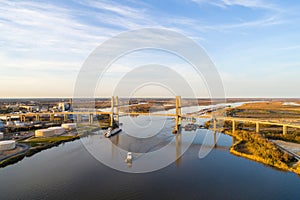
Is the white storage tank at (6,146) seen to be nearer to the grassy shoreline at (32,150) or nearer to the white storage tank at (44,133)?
the grassy shoreline at (32,150)

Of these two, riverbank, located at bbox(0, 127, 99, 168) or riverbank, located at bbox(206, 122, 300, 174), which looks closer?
riverbank, located at bbox(206, 122, 300, 174)

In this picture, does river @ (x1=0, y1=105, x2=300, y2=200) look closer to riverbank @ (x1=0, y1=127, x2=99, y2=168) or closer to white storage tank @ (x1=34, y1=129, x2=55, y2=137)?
riverbank @ (x1=0, y1=127, x2=99, y2=168)

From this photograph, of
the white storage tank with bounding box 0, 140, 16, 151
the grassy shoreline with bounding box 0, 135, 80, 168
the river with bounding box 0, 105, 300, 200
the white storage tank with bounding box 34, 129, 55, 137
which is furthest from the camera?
the white storage tank with bounding box 34, 129, 55, 137

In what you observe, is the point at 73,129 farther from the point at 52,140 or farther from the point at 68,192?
the point at 68,192

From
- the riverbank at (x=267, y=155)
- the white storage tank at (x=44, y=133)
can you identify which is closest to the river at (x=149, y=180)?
the riverbank at (x=267, y=155)

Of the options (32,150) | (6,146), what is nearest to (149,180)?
(32,150)

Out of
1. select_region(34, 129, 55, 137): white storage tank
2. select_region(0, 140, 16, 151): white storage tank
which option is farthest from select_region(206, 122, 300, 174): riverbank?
select_region(34, 129, 55, 137): white storage tank

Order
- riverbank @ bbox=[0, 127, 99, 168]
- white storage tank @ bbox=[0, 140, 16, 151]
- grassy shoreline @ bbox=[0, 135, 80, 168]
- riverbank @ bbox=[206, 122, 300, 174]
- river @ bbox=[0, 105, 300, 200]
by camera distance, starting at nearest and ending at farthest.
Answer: river @ bbox=[0, 105, 300, 200] < riverbank @ bbox=[206, 122, 300, 174] < grassy shoreline @ bbox=[0, 135, 80, 168] < riverbank @ bbox=[0, 127, 99, 168] < white storage tank @ bbox=[0, 140, 16, 151]

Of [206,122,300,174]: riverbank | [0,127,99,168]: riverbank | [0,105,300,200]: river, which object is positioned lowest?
[0,105,300,200]: river

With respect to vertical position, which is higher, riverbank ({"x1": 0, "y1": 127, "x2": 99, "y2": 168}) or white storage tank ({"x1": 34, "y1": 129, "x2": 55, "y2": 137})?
white storage tank ({"x1": 34, "y1": 129, "x2": 55, "y2": 137})
